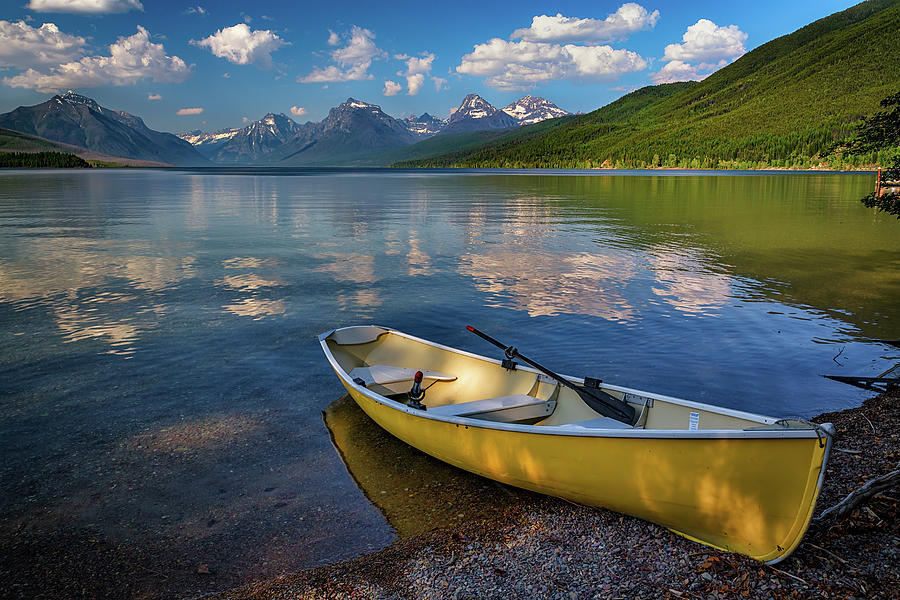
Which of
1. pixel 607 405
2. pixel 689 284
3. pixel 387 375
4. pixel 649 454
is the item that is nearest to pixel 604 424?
pixel 607 405

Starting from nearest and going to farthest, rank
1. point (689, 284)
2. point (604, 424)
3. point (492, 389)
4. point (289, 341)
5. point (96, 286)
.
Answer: point (604, 424)
point (492, 389)
point (289, 341)
point (96, 286)
point (689, 284)

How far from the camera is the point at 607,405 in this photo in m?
8.06

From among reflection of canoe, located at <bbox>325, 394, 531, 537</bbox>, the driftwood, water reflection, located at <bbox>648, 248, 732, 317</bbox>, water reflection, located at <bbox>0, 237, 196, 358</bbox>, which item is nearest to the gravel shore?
the driftwood

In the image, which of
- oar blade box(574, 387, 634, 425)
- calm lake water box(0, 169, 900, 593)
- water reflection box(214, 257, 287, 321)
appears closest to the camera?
calm lake water box(0, 169, 900, 593)

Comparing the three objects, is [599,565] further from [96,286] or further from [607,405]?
[96,286]

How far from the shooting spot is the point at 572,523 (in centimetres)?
709

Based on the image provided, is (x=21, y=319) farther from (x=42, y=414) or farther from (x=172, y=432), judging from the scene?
(x=172, y=432)

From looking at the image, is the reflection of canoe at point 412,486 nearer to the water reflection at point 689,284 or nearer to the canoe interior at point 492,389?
the canoe interior at point 492,389

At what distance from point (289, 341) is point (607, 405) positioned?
947 cm

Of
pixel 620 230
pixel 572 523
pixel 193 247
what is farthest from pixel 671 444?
pixel 620 230

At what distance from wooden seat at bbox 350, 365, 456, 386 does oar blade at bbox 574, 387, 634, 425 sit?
2.83 metres

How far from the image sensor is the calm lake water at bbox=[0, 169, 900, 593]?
25.4ft

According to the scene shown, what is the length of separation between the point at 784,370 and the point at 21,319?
1986cm

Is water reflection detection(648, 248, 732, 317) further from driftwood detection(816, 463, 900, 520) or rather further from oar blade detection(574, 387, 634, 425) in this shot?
driftwood detection(816, 463, 900, 520)
